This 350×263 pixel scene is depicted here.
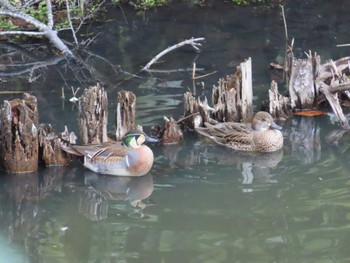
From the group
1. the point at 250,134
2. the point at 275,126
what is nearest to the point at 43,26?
the point at 250,134

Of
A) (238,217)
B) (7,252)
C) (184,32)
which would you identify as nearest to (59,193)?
(7,252)

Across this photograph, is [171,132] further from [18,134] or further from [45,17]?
[45,17]

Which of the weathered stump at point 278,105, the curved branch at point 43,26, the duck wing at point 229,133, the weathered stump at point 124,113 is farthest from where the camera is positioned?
the curved branch at point 43,26

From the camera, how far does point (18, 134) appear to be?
833 cm

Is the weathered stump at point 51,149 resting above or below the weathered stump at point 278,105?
below

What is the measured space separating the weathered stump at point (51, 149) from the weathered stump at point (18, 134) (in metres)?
0.13

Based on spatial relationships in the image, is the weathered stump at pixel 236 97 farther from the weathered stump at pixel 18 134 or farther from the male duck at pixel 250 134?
the weathered stump at pixel 18 134

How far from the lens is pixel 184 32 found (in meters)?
15.3

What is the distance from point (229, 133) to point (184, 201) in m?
1.89

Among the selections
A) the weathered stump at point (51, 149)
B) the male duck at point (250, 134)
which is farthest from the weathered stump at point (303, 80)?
the weathered stump at point (51, 149)

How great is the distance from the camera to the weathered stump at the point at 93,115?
8609 mm

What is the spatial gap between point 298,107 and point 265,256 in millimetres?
4242

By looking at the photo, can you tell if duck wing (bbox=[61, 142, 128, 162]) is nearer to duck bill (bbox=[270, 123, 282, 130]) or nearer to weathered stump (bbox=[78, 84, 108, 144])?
weathered stump (bbox=[78, 84, 108, 144])

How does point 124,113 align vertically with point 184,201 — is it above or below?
above
